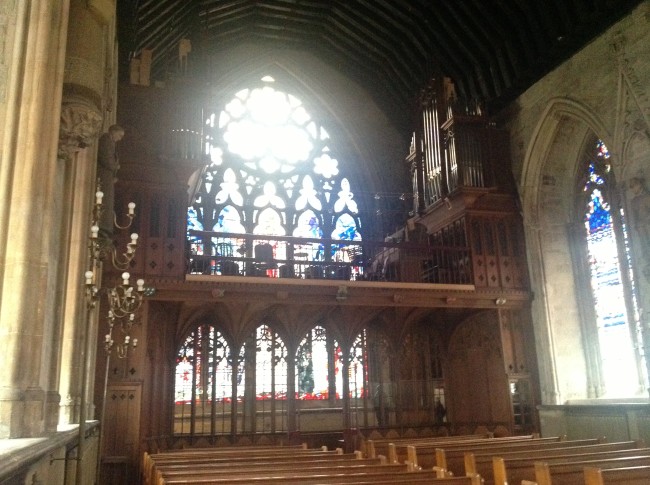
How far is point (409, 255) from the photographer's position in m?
13.3

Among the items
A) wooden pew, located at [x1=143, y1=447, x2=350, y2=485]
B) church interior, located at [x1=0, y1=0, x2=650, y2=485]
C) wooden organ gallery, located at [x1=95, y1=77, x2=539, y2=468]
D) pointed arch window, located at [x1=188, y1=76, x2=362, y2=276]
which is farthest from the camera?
pointed arch window, located at [x1=188, y1=76, x2=362, y2=276]

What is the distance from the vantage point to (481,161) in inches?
525

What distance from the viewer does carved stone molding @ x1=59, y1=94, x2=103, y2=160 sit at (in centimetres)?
567

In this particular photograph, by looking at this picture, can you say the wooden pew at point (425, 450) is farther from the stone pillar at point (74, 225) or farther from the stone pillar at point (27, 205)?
the stone pillar at point (27, 205)

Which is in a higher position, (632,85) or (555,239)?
(632,85)

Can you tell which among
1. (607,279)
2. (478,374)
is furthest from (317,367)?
Answer: (607,279)

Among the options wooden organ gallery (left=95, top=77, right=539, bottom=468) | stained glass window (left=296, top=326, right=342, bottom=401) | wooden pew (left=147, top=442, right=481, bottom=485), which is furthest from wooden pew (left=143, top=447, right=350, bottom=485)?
stained glass window (left=296, top=326, right=342, bottom=401)

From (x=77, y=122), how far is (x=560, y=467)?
5002mm

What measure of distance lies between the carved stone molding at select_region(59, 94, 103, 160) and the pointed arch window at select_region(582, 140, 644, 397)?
30.0 feet

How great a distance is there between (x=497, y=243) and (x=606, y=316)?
97.4 inches

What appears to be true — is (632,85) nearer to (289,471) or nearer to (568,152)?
(568,152)

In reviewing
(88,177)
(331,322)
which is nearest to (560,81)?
(331,322)

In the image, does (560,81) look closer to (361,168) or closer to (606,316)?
(606,316)

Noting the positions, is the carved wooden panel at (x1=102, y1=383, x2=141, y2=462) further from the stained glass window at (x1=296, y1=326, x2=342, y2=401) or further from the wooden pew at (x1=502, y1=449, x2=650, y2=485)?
the wooden pew at (x1=502, y1=449, x2=650, y2=485)
